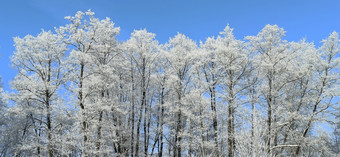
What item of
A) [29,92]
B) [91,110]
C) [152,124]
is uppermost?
[29,92]

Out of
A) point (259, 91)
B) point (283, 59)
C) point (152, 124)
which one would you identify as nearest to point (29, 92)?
point (152, 124)

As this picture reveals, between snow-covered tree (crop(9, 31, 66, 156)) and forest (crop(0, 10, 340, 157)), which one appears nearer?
snow-covered tree (crop(9, 31, 66, 156))

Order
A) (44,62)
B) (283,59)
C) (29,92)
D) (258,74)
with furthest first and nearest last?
(258,74), (283,59), (44,62), (29,92)

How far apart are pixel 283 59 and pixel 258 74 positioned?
6.96 ft

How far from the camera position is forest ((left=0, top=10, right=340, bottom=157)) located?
51.8ft

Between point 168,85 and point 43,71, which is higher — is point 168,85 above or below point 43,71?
below

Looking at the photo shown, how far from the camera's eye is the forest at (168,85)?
15773 millimetres

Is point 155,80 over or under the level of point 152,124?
over

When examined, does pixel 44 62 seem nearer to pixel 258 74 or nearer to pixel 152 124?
Result: pixel 152 124

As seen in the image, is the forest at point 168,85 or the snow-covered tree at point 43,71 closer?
the snow-covered tree at point 43,71

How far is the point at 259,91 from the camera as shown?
17797 millimetres

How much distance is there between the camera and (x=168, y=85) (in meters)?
20.6

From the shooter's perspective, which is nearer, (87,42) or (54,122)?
(87,42)

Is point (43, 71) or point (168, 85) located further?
point (168, 85)
